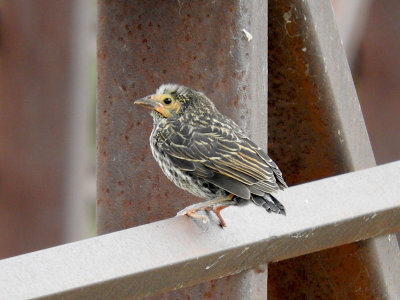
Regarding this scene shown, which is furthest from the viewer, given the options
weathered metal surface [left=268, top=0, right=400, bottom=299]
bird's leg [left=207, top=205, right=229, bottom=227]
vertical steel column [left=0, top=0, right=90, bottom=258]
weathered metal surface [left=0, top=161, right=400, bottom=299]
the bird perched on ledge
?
vertical steel column [left=0, top=0, right=90, bottom=258]

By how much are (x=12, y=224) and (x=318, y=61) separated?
3794 millimetres

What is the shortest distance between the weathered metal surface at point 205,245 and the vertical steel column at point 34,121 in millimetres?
3358

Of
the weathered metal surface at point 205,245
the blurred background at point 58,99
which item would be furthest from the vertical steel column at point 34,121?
the weathered metal surface at point 205,245

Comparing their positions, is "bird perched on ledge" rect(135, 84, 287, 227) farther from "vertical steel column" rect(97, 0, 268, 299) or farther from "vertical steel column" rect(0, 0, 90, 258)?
"vertical steel column" rect(0, 0, 90, 258)

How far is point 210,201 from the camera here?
4.14 metres

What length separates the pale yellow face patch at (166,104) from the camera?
4445 millimetres

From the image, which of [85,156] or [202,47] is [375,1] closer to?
[85,156]

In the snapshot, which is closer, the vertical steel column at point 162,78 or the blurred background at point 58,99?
the vertical steel column at point 162,78

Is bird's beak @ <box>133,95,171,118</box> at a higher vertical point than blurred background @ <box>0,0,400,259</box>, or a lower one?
higher

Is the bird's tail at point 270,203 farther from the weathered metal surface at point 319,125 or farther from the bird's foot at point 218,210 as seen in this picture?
the weathered metal surface at point 319,125

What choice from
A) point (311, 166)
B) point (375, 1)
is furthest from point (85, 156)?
point (311, 166)

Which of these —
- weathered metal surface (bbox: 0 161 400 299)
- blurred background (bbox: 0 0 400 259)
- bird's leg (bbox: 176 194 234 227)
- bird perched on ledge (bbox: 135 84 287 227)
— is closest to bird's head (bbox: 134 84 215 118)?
bird perched on ledge (bbox: 135 84 287 227)

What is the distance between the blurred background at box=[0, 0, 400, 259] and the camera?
742cm

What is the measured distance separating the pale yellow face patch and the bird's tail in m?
0.66
